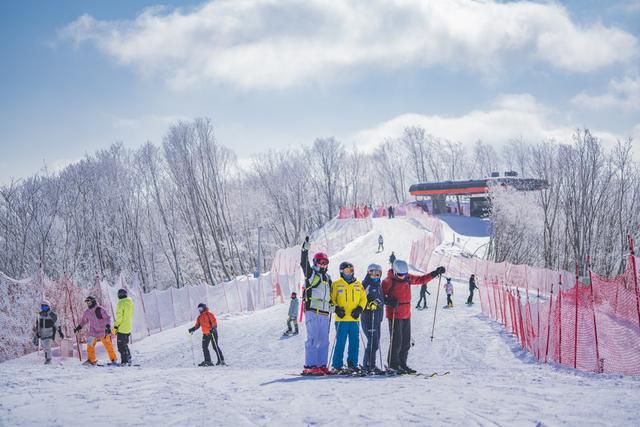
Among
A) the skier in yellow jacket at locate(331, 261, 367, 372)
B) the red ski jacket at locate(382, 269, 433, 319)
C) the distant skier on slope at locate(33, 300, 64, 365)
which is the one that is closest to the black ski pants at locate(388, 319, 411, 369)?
the red ski jacket at locate(382, 269, 433, 319)

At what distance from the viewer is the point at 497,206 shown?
161 feet

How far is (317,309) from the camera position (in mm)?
7133

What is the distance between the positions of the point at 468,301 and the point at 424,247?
11926mm

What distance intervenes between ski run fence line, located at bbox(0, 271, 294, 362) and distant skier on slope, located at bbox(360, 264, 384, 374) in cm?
1063

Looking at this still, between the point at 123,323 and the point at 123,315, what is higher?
the point at 123,315

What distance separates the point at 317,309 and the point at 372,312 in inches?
35.9

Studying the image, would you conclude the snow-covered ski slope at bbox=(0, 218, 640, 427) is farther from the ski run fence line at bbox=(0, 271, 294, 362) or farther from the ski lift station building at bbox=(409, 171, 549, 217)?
the ski lift station building at bbox=(409, 171, 549, 217)

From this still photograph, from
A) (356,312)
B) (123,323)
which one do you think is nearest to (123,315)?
(123,323)

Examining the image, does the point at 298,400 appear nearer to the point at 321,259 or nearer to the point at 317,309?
the point at 317,309

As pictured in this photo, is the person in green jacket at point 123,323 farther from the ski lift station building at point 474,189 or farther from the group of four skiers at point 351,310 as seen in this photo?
the ski lift station building at point 474,189

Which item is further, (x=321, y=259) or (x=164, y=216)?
(x=164, y=216)

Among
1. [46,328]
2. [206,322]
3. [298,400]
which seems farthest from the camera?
[46,328]

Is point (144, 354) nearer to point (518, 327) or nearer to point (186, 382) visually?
point (186, 382)


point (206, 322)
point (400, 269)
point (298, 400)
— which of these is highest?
point (400, 269)
